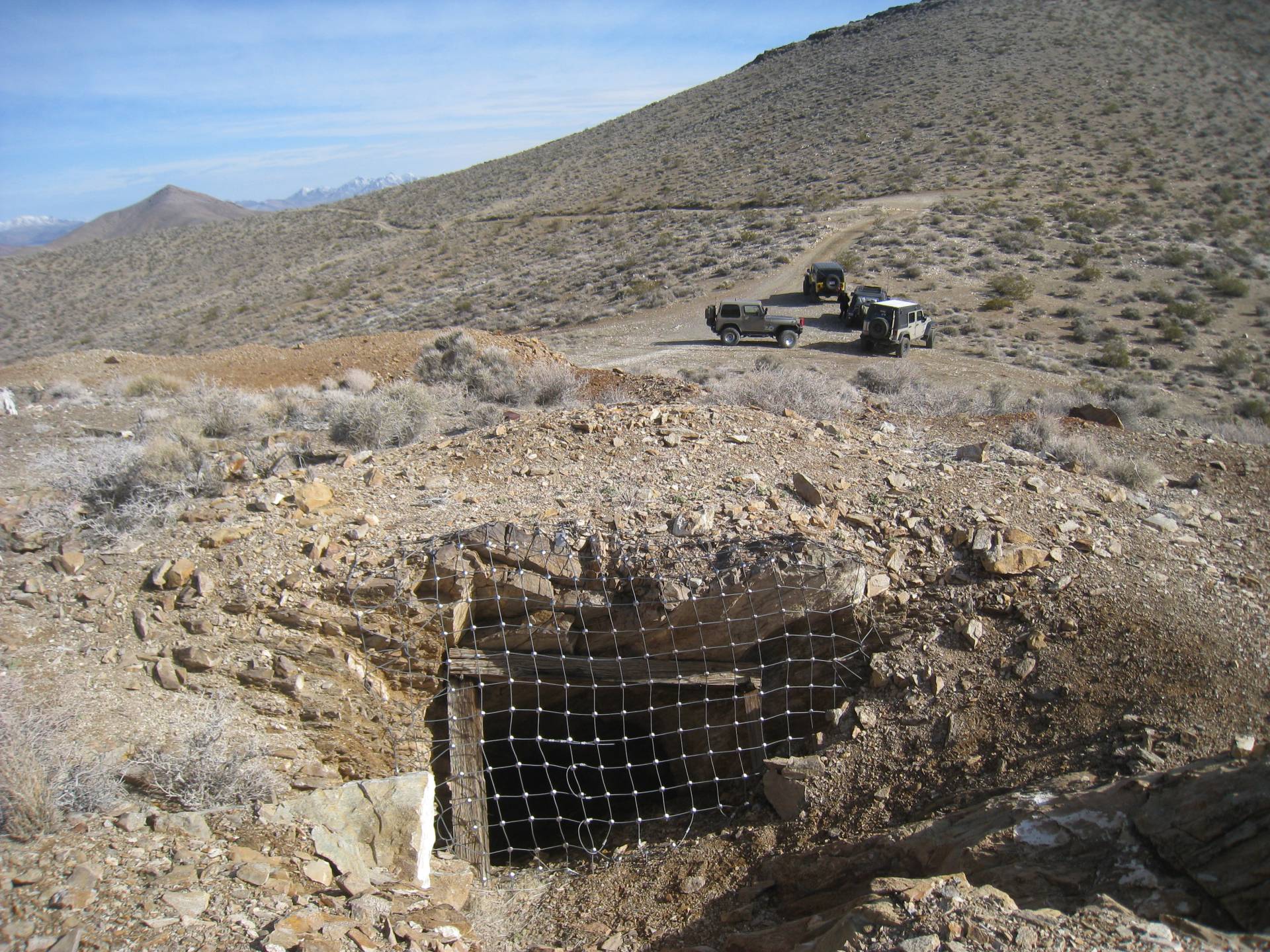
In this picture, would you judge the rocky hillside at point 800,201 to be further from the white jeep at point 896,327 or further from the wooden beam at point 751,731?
the wooden beam at point 751,731

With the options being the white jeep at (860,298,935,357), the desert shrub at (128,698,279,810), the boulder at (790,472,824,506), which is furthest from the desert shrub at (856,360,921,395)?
the desert shrub at (128,698,279,810)

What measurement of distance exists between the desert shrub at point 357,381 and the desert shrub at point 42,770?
406 inches

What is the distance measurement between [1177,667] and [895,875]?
2420mm

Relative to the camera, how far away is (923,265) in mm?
28078

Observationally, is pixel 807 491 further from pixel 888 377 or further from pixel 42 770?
pixel 888 377

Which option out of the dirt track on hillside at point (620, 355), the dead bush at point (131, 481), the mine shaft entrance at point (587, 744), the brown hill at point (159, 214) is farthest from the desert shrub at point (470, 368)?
the brown hill at point (159, 214)

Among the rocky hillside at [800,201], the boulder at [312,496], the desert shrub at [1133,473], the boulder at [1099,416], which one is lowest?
the boulder at [1099,416]

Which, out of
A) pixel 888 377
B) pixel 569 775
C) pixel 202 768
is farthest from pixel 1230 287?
pixel 202 768

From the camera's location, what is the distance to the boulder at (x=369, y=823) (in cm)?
440

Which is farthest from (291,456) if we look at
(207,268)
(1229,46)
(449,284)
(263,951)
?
(1229,46)

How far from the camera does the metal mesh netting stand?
5828 mm

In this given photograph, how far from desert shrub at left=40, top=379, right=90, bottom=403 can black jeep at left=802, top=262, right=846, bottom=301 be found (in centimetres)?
2084

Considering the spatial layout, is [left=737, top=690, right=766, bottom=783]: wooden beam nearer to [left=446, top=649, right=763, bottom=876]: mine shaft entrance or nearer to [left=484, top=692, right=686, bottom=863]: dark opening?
[left=446, top=649, right=763, bottom=876]: mine shaft entrance

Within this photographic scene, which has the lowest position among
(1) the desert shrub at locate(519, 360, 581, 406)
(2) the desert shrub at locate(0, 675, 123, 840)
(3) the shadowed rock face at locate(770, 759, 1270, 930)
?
(3) the shadowed rock face at locate(770, 759, 1270, 930)
